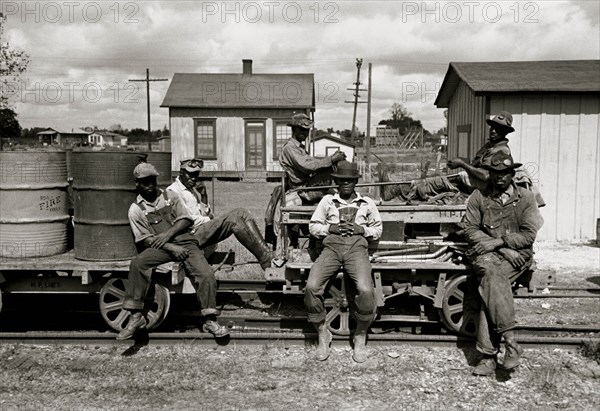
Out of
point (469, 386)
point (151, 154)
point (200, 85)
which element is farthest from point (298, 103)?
point (469, 386)

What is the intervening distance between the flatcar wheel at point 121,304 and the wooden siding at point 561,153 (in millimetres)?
9233

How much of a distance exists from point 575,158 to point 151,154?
9.92 meters

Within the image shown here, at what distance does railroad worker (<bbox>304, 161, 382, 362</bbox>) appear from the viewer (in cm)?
615

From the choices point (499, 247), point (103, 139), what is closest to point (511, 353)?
point (499, 247)

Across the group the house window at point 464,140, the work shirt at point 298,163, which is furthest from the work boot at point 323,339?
the house window at point 464,140

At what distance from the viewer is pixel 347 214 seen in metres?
6.46

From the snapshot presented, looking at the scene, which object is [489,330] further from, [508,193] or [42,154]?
[42,154]

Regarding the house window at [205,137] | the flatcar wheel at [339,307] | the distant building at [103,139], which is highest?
the distant building at [103,139]

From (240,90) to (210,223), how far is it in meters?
22.9

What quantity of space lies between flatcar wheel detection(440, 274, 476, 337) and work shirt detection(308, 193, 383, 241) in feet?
3.42

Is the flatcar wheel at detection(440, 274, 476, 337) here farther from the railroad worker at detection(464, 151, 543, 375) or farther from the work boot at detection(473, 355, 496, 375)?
the work boot at detection(473, 355, 496, 375)

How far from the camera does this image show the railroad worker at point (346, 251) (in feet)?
20.2

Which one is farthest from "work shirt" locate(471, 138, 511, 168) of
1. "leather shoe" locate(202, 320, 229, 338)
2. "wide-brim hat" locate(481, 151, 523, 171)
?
"leather shoe" locate(202, 320, 229, 338)

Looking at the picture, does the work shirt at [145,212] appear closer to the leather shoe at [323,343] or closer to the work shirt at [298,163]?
the work shirt at [298,163]
